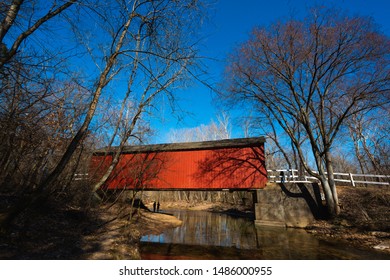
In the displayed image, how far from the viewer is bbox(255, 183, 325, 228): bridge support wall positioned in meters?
13.3

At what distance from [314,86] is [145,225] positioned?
474 inches

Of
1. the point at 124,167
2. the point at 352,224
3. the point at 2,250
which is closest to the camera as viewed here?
the point at 2,250

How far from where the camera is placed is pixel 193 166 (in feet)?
49.6

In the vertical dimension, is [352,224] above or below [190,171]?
below

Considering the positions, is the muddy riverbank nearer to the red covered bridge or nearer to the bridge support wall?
the bridge support wall

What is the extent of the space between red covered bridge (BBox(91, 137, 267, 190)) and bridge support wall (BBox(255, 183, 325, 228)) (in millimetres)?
1048

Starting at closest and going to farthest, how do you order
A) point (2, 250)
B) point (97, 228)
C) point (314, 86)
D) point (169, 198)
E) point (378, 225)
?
1. point (2, 250)
2. point (97, 228)
3. point (378, 225)
4. point (314, 86)
5. point (169, 198)

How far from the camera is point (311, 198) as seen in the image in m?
13.4

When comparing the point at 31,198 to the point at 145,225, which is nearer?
the point at 31,198

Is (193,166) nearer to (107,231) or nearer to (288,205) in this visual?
(288,205)

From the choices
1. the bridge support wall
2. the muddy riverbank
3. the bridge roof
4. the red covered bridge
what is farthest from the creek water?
the bridge roof

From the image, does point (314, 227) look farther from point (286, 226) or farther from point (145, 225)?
point (145, 225)

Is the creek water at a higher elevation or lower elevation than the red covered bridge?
lower

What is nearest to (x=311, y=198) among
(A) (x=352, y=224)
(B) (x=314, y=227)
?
(B) (x=314, y=227)
